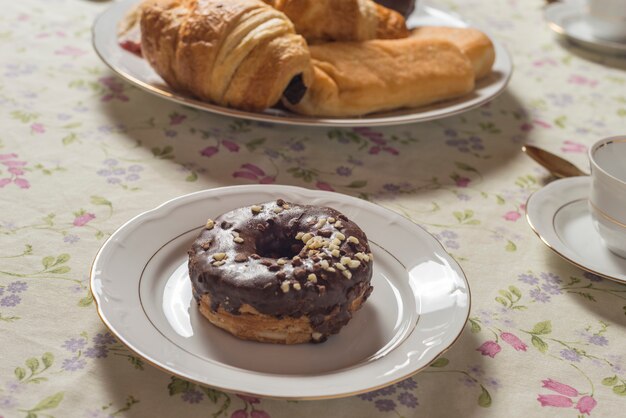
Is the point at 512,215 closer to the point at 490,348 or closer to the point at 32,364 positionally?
the point at 490,348

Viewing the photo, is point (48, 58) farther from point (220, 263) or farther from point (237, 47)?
point (220, 263)

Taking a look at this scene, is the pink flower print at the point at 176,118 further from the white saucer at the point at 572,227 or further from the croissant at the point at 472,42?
the white saucer at the point at 572,227

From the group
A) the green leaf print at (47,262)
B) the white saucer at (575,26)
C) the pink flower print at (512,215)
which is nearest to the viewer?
the green leaf print at (47,262)

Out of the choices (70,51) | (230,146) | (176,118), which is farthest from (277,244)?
(70,51)

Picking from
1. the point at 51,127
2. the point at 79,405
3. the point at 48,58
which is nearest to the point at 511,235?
the point at 79,405

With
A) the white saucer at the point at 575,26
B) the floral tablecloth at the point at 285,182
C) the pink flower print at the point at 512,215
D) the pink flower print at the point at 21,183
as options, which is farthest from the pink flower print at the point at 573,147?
the pink flower print at the point at 21,183

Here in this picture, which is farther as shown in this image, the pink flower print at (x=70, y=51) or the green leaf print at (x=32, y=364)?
the pink flower print at (x=70, y=51)

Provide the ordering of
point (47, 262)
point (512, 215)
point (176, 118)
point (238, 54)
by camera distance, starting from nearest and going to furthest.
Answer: point (47, 262)
point (512, 215)
point (238, 54)
point (176, 118)
